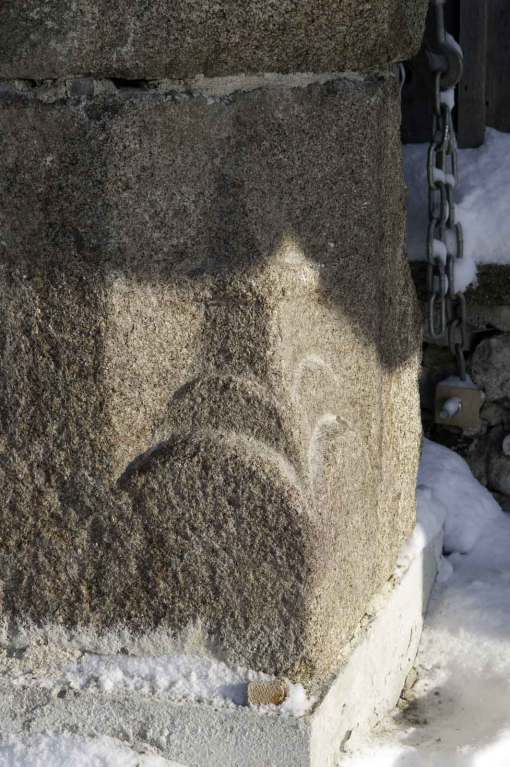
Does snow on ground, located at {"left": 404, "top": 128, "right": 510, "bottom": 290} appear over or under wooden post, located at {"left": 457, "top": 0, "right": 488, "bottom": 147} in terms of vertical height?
under

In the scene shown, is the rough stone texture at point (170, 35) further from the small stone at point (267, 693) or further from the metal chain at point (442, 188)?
the small stone at point (267, 693)

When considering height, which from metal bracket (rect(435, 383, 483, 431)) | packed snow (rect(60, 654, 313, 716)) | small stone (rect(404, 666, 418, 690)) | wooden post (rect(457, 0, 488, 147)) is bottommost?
small stone (rect(404, 666, 418, 690))

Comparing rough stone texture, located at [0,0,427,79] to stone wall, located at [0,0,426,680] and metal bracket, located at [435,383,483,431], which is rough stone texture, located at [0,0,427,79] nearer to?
stone wall, located at [0,0,426,680]

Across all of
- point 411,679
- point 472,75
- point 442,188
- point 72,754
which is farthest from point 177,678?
point 472,75

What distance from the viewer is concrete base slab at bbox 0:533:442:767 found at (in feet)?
5.42

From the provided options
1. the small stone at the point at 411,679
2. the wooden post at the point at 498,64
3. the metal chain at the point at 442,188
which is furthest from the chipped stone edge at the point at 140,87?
the small stone at the point at 411,679

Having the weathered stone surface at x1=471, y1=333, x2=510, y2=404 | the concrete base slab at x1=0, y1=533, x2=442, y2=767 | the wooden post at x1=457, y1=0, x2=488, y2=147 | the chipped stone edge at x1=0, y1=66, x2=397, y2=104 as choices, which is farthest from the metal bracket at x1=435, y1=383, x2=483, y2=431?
the chipped stone edge at x1=0, y1=66, x2=397, y2=104

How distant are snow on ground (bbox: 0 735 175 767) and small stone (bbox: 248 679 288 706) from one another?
0.58 ft

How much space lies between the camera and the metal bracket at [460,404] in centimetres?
264

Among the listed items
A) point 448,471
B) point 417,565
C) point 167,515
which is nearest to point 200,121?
point 167,515

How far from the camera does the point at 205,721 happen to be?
5.51ft

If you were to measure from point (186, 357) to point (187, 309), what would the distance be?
0.07 metres

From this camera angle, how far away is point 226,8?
1.47 meters

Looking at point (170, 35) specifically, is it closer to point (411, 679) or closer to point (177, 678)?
point (177, 678)
